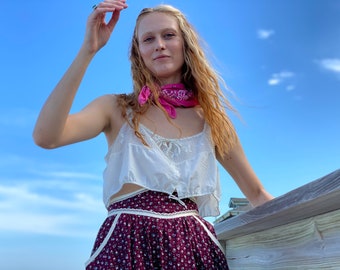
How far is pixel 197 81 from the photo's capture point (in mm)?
1536

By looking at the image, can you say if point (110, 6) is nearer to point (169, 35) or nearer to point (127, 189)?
point (169, 35)

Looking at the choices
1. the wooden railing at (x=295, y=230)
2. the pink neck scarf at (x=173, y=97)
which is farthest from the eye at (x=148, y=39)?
the wooden railing at (x=295, y=230)

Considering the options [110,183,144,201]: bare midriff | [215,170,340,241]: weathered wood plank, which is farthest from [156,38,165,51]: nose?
[215,170,340,241]: weathered wood plank

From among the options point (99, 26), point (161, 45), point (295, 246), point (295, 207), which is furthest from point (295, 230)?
point (99, 26)

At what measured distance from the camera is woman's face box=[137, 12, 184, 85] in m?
1.49

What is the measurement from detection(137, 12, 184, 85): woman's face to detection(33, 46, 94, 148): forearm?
1.21 ft

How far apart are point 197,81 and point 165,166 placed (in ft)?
1.28

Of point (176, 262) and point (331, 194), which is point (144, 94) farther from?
point (331, 194)

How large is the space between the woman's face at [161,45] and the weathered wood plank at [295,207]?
0.56 meters

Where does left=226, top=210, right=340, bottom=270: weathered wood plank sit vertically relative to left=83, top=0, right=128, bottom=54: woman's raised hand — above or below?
below

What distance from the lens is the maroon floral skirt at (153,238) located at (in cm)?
119

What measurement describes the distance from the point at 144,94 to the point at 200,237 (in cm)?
50

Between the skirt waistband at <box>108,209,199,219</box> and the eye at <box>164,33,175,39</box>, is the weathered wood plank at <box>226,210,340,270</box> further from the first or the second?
the eye at <box>164,33,175,39</box>

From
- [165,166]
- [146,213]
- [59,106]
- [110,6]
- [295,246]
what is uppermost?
[110,6]
